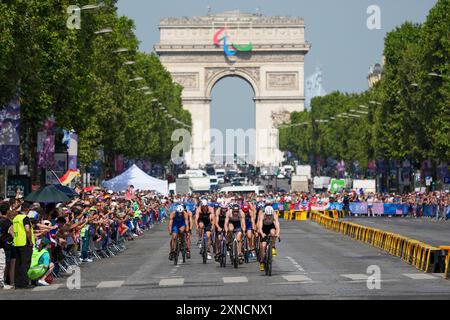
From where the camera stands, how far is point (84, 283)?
3528 centimetres

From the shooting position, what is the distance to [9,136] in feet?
162

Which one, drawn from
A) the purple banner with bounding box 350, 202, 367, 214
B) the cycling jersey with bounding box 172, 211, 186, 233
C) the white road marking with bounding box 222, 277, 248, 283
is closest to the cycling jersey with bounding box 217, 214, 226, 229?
the cycling jersey with bounding box 172, 211, 186, 233

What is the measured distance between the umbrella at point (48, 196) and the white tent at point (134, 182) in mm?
42696

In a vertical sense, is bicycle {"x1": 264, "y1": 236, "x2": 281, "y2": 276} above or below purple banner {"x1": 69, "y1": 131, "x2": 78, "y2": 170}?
below

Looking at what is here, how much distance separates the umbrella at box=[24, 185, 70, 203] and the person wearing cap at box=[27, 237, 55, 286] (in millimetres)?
6493

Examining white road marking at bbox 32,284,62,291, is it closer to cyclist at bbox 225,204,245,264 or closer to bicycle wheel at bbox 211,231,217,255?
cyclist at bbox 225,204,245,264

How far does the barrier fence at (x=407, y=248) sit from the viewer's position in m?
37.7

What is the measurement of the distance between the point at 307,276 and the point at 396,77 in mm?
80238

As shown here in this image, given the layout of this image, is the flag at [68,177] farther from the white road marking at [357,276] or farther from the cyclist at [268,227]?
the white road marking at [357,276]

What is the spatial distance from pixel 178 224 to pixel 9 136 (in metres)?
8.67

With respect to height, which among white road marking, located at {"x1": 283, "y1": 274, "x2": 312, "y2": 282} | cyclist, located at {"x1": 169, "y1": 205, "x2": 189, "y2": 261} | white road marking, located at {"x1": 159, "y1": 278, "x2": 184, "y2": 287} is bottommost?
white road marking, located at {"x1": 159, "y1": 278, "x2": 184, "y2": 287}

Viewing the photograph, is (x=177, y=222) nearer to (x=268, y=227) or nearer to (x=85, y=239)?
(x=85, y=239)

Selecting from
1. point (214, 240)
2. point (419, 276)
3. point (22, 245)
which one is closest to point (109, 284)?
point (22, 245)

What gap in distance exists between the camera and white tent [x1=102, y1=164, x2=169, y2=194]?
86.9 metres
